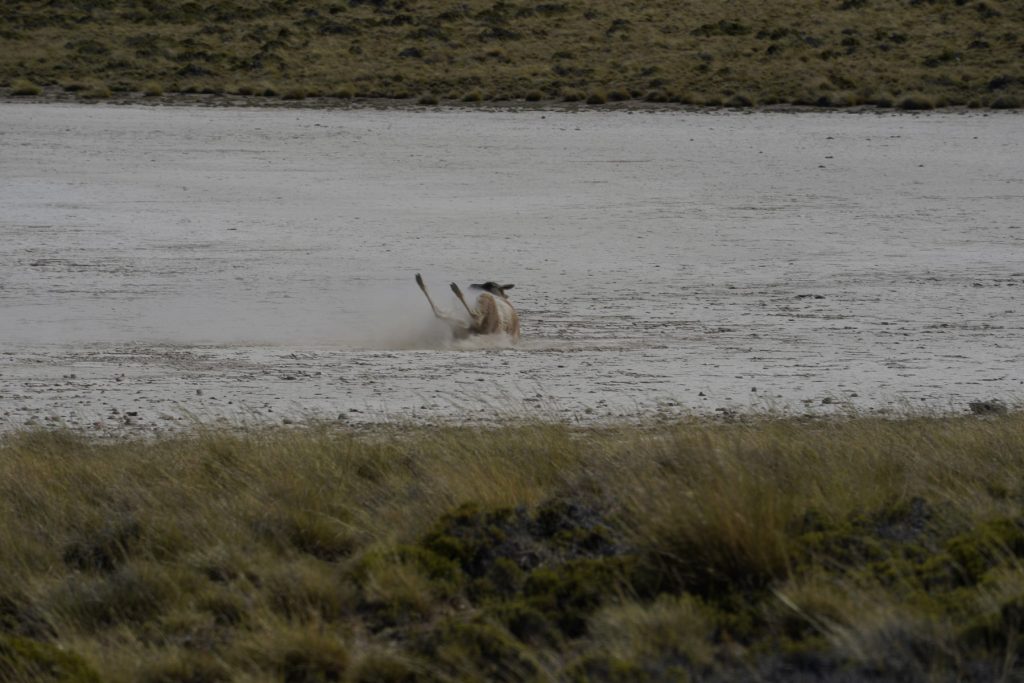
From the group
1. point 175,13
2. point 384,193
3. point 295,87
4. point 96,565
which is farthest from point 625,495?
point 175,13

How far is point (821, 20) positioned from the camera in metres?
46.9

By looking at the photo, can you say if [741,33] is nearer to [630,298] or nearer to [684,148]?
[684,148]

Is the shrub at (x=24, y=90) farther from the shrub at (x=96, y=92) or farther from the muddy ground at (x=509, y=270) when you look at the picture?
the muddy ground at (x=509, y=270)

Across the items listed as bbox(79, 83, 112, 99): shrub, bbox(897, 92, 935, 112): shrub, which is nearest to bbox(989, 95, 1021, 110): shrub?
bbox(897, 92, 935, 112): shrub

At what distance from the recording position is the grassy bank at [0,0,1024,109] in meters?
36.6

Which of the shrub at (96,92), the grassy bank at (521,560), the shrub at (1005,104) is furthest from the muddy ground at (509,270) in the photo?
the shrub at (96,92)

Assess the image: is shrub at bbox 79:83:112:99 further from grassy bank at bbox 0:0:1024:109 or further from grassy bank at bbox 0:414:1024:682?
grassy bank at bbox 0:414:1024:682

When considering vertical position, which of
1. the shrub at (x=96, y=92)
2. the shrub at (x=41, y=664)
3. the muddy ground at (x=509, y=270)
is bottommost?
the muddy ground at (x=509, y=270)

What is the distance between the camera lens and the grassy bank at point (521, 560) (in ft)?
16.2

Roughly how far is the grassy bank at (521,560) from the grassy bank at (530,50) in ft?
91.8

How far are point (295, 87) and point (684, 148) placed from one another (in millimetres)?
14538

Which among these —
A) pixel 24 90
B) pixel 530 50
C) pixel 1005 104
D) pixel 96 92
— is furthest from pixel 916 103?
pixel 24 90

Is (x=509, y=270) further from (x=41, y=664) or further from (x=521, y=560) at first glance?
(x=41, y=664)

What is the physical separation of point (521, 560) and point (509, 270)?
9863 mm
